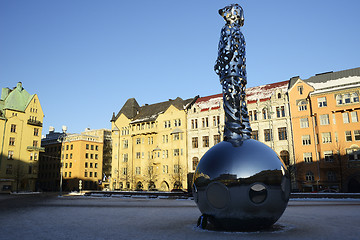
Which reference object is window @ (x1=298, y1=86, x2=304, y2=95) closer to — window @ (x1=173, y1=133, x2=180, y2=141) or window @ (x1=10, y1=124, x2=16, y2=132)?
window @ (x1=173, y1=133, x2=180, y2=141)

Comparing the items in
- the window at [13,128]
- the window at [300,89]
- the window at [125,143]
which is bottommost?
the window at [125,143]

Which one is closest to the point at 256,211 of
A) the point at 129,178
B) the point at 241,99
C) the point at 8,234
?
the point at 241,99

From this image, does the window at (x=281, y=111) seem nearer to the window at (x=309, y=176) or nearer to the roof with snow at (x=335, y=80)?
the roof with snow at (x=335, y=80)

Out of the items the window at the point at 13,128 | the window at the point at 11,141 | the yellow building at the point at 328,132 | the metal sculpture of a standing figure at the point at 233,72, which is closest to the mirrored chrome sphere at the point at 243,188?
the metal sculpture of a standing figure at the point at 233,72

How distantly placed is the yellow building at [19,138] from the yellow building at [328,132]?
5961 centimetres

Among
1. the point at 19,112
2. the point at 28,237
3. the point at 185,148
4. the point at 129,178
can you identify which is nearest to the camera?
the point at 28,237

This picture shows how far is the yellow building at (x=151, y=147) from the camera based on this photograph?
63406 mm

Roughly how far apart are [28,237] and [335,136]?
1864 inches

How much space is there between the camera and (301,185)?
157 ft

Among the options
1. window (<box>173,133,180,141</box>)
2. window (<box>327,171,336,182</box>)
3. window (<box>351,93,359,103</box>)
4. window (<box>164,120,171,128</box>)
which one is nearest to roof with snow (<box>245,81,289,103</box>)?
window (<box>351,93,359,103</box>)

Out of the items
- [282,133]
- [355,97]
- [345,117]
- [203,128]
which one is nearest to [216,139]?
[203,128]

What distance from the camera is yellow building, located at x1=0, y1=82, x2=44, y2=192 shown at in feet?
230

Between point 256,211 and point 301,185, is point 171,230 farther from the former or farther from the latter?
point 301,185

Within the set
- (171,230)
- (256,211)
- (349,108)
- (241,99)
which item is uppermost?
(349,108)
